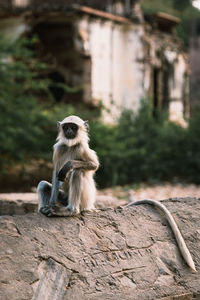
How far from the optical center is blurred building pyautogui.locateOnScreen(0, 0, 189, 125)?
14312 millimetres

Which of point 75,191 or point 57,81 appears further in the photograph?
point 57,81

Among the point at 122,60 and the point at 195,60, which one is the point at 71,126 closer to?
the point at 122,60

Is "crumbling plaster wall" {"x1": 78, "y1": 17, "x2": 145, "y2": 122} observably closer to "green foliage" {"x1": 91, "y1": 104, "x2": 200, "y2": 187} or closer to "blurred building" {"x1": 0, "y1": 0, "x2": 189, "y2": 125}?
"blurred building" {"x1": 0, "y1": 0, "x2": 189, "y2": 125}

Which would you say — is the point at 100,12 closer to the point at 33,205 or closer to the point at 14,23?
the point at 14,23

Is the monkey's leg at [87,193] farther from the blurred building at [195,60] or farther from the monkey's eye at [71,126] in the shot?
the blurred building at [195,60]

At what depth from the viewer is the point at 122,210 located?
4.11 metres

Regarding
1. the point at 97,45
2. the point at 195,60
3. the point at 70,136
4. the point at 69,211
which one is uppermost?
the point at 195,60

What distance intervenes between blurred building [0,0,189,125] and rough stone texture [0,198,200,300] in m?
9.20

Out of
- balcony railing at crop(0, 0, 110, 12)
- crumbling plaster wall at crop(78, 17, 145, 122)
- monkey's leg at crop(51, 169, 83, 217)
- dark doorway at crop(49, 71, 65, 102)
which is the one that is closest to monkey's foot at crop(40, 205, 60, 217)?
monkey's leg at crop(51, 169, 83, 217)

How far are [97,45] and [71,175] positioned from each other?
1157 cm

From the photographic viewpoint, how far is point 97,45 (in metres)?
15.0

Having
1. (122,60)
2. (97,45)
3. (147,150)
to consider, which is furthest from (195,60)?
(147,150)

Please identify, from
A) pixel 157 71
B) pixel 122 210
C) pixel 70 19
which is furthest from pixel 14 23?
pixel 122 210

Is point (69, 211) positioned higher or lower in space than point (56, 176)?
lower
